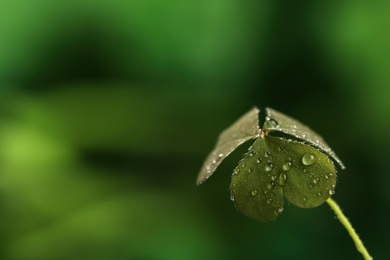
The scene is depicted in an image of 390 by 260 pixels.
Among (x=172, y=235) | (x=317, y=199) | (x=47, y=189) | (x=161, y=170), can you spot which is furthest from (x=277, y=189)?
(x=161, y=170)

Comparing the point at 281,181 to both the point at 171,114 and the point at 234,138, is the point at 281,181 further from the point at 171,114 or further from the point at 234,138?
the point at 171,114

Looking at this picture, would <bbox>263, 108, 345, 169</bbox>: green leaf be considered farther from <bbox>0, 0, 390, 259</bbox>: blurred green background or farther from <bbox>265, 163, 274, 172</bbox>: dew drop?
<bbox>0, 0, 390, 259</bbox>: blurred green background

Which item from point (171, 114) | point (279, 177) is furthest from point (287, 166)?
point (171, 114)

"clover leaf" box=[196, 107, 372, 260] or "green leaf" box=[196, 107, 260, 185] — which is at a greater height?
"green leaf" box=[196, 107, 260, 185]

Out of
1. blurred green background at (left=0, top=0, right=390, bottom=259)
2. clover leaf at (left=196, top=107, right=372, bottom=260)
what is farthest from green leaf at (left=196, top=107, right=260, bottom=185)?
blurred green background at (left=0, top=0, right=390, bottom=259)

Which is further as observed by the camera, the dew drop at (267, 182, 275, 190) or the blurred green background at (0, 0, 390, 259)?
the blurred green background at (0, 0, 390, 259)

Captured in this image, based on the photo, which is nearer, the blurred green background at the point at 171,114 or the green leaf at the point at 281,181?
the green leaf at the point at 281,181

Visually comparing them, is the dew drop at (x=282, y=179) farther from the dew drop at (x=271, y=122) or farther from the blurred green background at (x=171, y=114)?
the blurred green background at (x=171, y=114)

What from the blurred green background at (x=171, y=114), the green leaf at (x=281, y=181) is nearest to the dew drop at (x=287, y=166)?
the green leaf at (x=281, y=181)
